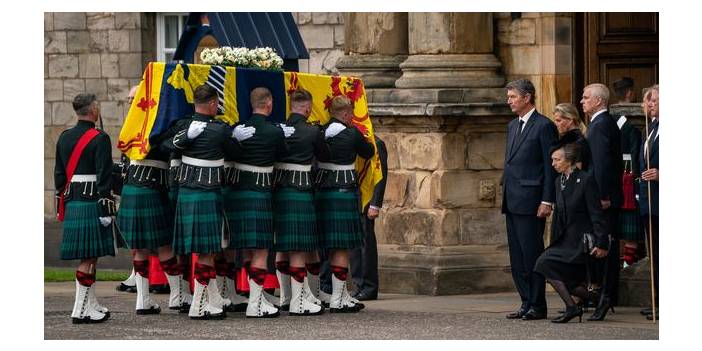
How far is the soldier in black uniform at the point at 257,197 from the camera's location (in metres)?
14.8

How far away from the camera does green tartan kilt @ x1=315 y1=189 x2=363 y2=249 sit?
15.4 meters

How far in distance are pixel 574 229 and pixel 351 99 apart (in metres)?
2.50

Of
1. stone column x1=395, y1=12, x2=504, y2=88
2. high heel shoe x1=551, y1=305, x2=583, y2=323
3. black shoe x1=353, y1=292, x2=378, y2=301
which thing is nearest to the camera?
high heel shoe x1=551, y1=305, x2=583, y2=323

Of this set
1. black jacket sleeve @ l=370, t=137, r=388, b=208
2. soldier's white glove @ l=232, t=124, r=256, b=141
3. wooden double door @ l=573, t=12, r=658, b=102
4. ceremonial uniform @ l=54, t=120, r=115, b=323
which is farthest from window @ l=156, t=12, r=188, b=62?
ceremonial uniform @ l=54, t=120, r=115, b=323

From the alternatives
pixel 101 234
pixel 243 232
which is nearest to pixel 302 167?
pixel 243 232

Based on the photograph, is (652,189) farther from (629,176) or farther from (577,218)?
(629,176)

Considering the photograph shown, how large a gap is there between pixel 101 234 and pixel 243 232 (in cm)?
107

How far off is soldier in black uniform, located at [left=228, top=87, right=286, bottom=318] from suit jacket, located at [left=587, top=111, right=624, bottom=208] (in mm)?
2303

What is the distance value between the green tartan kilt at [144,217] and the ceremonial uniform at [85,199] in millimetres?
600

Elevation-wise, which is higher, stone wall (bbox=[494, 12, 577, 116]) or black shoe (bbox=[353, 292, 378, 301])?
stone wall (bbox=[494, 12, 577, 116])

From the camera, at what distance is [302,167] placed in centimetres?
1514

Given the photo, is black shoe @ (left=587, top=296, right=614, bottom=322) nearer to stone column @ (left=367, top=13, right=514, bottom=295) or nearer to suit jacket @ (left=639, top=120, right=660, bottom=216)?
suit jacket @ (left=639, top=120, right=660, bottom=216)

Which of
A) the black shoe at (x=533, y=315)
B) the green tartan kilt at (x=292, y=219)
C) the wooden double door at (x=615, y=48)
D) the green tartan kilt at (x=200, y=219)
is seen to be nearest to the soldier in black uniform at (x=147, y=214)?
the green tartan kilt at (x=200, y=219)

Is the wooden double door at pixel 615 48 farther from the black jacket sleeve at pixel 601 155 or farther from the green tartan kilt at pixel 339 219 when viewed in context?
the green tartan kilt at pixel 339 219
